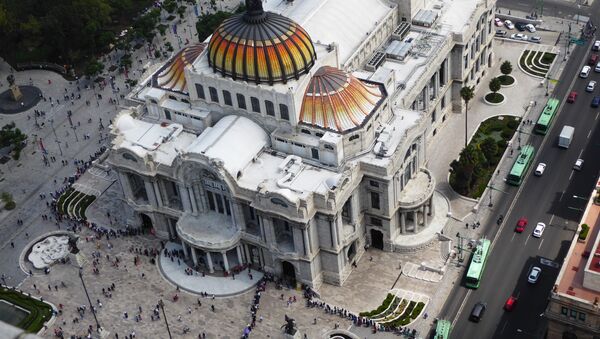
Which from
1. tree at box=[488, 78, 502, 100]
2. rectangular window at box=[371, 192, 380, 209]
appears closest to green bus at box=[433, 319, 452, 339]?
rectangular window at box=[371, 192, 380, 209]

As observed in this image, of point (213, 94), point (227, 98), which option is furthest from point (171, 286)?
point (213, 94)

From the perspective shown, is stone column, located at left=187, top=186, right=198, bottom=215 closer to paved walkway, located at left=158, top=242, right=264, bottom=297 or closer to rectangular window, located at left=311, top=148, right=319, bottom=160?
paved walkway, located at left=158, top=242, right=264, bottom=297

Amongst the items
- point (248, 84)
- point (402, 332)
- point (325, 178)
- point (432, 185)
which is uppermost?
point (248, 84)

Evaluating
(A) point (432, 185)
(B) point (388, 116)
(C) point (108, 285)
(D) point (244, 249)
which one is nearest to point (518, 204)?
(A) point (432, 185)

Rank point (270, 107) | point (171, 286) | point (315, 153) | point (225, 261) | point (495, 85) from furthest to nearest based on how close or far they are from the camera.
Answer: point (495, 85) < point (171, 286) < point (225, 261) < point (270, 107) < point (315, 153)

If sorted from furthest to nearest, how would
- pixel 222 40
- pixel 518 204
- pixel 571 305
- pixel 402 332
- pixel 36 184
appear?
pixel 36 184, pixel 518 204, pixel 222 40, pixel 402 332, pixel 571 305

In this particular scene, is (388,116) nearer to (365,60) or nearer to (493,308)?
(365,60)

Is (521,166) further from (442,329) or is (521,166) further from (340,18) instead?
(340,18)
